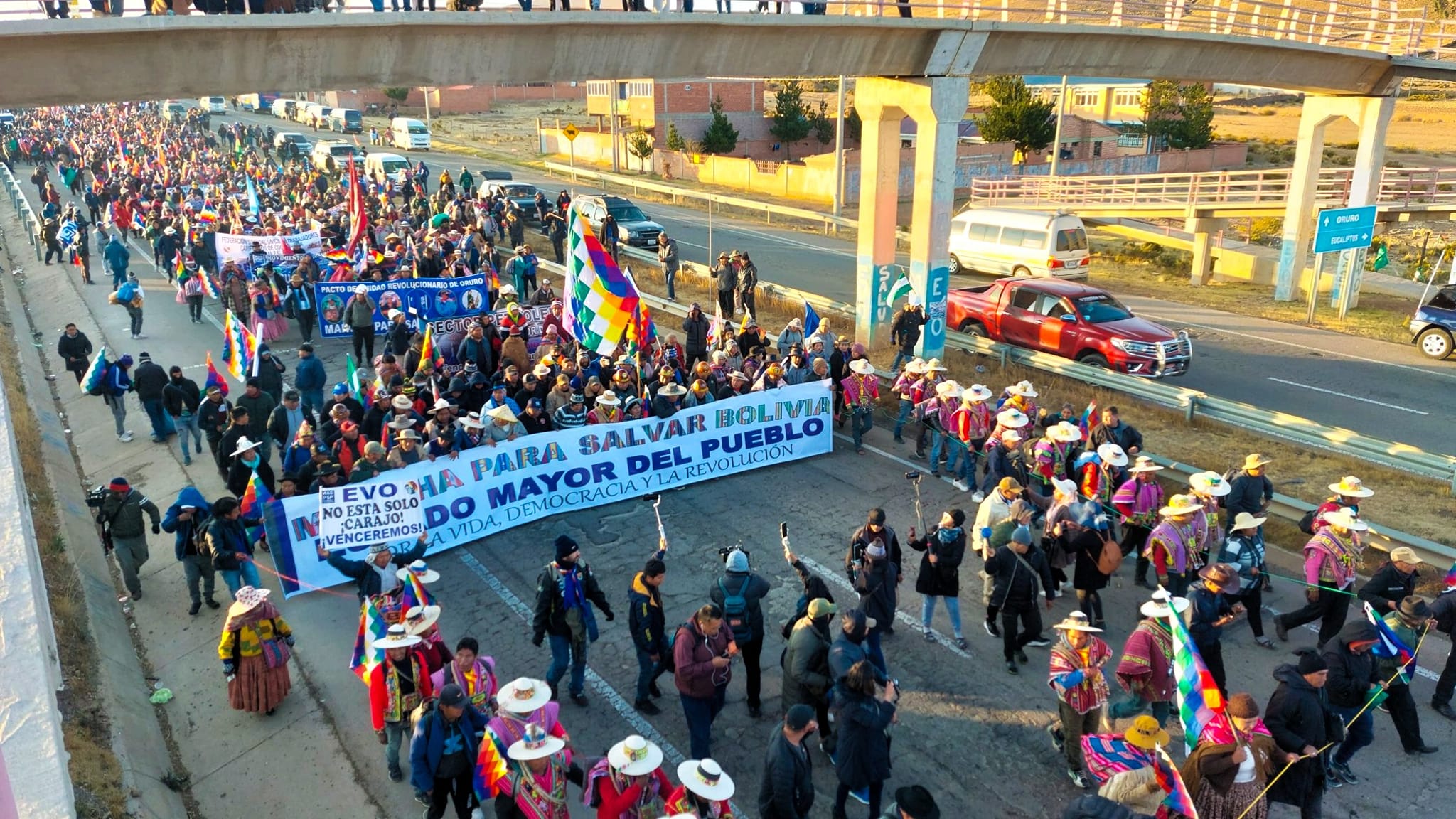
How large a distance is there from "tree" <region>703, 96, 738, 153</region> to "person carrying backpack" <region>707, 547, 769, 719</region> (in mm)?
49505

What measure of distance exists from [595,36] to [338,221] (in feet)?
45.1

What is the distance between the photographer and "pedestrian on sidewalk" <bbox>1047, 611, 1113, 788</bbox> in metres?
7.47

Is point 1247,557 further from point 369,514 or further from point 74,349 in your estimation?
point 74,349

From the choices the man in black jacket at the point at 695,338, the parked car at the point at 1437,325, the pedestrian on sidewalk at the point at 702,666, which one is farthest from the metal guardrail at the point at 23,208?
the parked car at the point at 1437,325

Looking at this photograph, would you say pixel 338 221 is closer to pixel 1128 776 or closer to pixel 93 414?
pixel 93 414

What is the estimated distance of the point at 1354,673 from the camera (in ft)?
24.3

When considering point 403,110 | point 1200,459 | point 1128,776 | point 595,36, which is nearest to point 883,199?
point 595,36

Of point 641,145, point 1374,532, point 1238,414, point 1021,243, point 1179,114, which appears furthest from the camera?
point 641,145

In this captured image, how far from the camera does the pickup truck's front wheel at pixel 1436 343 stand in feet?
65.6

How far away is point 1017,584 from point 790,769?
3.31m

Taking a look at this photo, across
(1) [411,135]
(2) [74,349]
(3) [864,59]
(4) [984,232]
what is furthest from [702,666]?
(1) [411,135]

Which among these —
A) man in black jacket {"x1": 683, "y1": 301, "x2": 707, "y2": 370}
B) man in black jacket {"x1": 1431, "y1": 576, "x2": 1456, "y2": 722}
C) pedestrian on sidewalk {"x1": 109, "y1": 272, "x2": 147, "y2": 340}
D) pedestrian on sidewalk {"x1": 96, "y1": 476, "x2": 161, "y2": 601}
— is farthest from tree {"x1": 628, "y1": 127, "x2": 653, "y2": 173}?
man in black jacket {"x1": 1431, "y1": 576, "x2": 1456, "y2": 722}

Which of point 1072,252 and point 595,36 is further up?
point 595,36

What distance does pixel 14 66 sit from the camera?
12.5 meters
